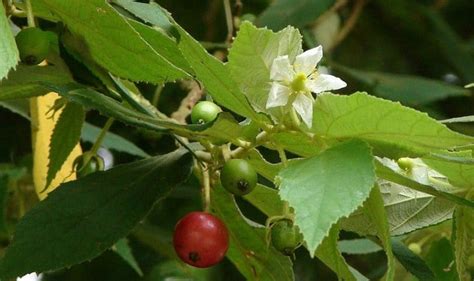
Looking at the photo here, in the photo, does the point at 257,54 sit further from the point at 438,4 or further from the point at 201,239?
the point at 438,4

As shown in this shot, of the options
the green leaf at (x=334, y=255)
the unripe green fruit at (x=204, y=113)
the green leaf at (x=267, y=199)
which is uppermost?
the unripe green fruit at (x=204, y=113)

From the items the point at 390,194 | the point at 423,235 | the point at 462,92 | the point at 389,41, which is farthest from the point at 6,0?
the point at 389,41

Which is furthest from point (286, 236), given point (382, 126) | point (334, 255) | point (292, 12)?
point (292, 12)

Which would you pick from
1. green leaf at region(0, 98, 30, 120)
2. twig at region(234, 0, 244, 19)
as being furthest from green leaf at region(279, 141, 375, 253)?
twig at region(234, 0, 244, 19)

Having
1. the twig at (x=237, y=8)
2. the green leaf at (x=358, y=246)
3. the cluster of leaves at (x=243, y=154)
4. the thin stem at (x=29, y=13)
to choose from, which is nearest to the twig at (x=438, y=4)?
the twig at (x=237, y=8)

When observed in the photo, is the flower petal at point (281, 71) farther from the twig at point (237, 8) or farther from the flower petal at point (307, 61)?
the twig at point (237, 8)
